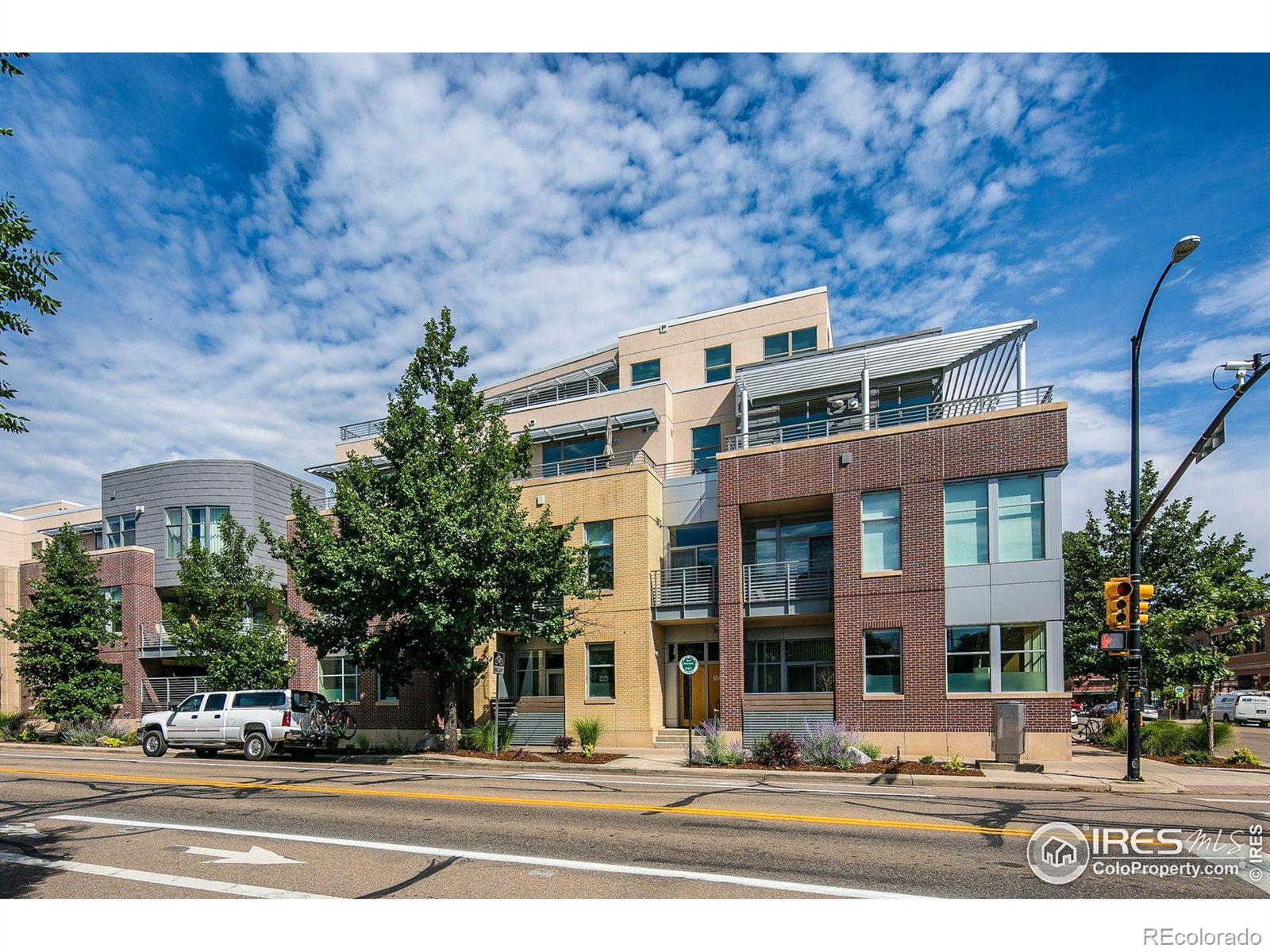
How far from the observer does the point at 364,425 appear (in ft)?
114

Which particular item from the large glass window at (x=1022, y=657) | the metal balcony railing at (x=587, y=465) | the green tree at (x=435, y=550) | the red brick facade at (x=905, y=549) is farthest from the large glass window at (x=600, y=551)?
the large glass window at (x=1022, y=657)

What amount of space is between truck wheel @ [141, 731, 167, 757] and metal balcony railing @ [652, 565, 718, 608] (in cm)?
1523

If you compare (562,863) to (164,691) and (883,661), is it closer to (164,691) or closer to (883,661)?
(883,661)

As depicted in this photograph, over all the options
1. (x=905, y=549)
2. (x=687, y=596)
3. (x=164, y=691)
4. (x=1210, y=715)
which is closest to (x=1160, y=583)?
(x=1210, y=715)

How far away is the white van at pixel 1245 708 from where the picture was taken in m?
45.6

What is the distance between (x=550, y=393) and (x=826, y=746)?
22643 millimetres

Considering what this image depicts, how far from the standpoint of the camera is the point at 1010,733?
61.6 ft

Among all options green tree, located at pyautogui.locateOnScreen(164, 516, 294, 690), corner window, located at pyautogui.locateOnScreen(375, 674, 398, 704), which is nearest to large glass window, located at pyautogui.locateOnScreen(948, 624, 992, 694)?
corner window, located at pyautogui.locateOnScreen(375, 674, 398, 704)

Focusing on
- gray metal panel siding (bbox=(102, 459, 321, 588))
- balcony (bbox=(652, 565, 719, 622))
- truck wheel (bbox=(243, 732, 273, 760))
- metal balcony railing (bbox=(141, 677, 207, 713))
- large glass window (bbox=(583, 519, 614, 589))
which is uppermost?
gray metal panel siding (bbox=(102, 459, 321, 588))

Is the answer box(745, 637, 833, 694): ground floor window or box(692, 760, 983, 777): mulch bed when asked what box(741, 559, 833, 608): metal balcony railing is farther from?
box(692, 760, 983, 777): mulch bed

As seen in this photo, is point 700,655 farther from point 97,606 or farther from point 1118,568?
point 97,606

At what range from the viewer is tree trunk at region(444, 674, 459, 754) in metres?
22.5

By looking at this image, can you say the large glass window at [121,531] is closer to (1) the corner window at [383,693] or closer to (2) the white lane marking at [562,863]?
(1) the corner window at [383,693]

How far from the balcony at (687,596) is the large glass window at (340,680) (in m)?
11.6
